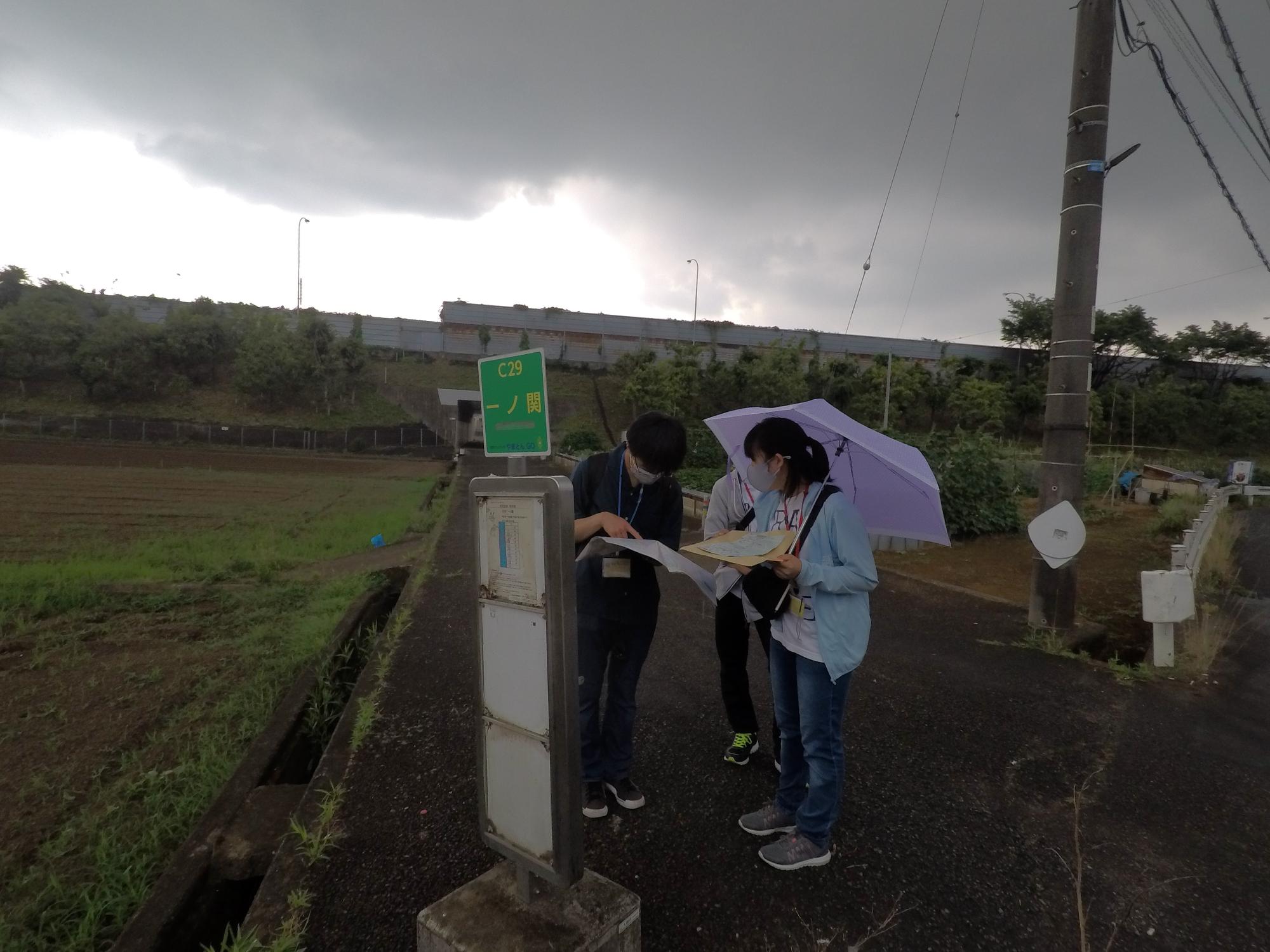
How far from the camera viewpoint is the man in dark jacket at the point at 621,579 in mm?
2607

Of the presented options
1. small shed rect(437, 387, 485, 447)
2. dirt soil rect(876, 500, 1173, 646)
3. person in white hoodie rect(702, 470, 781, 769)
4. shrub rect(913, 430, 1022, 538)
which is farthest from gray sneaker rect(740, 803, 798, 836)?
small shed rect(437, 387, 485, 447)

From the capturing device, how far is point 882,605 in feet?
21.9

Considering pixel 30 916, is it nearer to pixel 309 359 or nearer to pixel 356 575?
pixel 356 575

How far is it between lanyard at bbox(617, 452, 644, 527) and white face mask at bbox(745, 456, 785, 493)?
44cm

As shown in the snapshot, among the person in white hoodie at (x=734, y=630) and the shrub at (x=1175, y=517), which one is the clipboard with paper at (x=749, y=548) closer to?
the person in white hoodie at (x=734, y=630)

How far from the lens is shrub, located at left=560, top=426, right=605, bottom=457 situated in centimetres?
3009

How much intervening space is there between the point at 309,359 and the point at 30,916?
4498 cm

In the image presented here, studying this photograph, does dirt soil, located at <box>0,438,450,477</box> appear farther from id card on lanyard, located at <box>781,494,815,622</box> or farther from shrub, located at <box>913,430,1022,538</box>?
id card on lanyard, located at <box>781,494,815,622</box>

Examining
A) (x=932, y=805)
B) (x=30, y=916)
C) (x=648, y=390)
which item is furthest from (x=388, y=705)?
(x=648, y=390)

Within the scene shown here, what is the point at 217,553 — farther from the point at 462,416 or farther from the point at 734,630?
the point at 462,416

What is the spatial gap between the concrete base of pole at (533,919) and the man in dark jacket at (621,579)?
509 millimetres

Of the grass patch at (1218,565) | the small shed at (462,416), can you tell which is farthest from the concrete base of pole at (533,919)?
the small shed at (462,416)

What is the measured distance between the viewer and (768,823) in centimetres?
278

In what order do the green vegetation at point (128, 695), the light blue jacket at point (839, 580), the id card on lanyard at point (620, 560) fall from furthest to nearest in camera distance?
1. the green vegetation at point (128, 695)
2. the id card on lanyard at point (620, 560)
3. the light blue jacket at point (839, 580)
